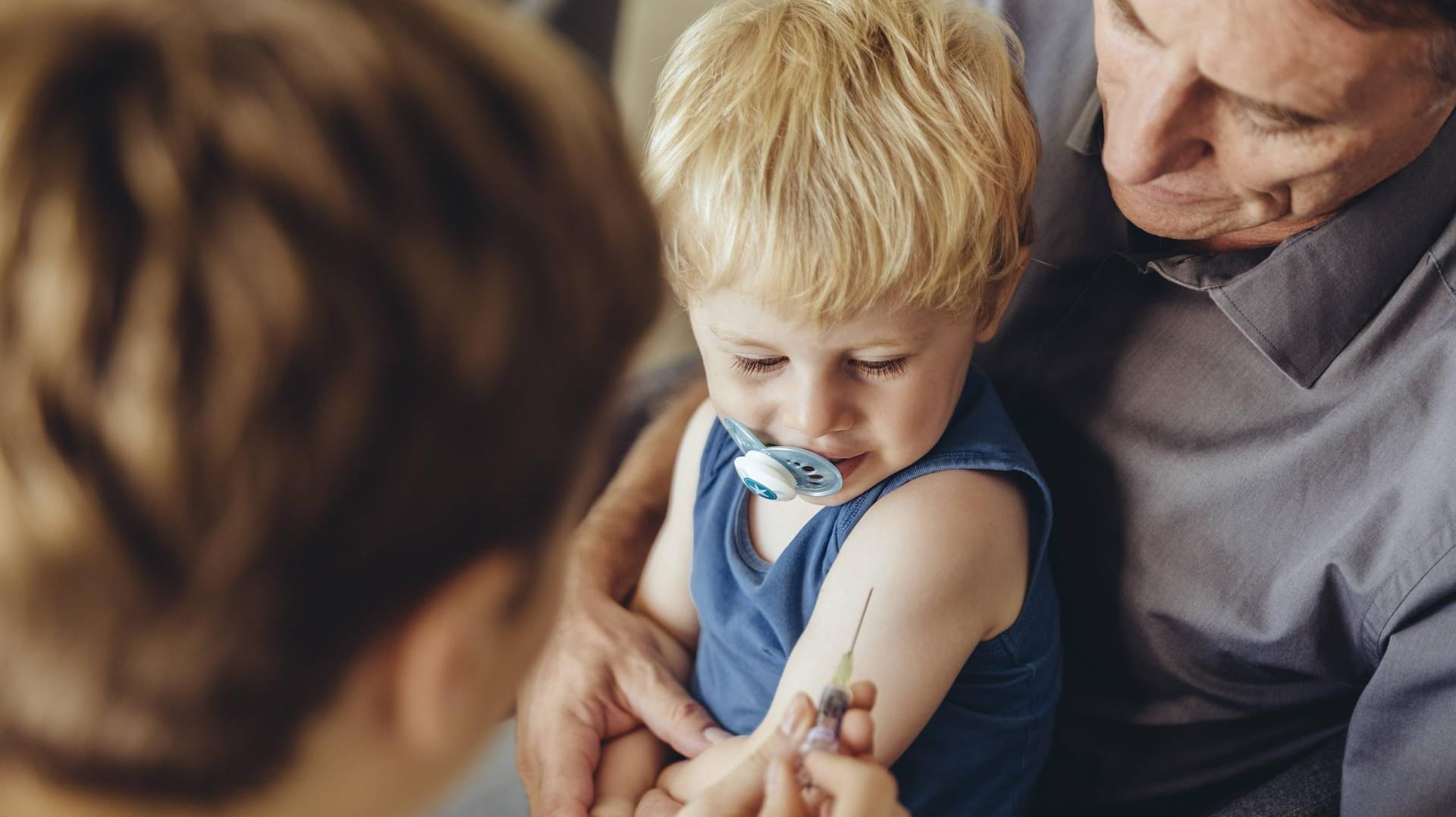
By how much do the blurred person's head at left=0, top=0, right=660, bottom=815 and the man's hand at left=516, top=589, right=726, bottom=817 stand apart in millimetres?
651

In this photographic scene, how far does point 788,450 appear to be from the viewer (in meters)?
Result: 1.01

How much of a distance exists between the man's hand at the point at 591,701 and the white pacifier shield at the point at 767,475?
0.32 m

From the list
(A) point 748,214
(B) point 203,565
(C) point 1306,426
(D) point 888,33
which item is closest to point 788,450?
(A) point 748,214

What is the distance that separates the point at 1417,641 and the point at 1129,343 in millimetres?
372

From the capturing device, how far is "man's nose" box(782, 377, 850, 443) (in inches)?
38.4

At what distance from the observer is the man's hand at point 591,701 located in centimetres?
122

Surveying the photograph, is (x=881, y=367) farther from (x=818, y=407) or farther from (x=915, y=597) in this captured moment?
(x=915, y=597)

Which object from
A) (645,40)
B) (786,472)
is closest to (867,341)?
(786,472)

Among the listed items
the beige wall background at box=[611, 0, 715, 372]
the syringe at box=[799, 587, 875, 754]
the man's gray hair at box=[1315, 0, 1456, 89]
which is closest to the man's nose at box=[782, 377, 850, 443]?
the syringe at box=[799, 587, 875, 754]

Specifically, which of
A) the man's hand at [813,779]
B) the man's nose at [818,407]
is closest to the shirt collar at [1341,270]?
the man's nose at [818,407]

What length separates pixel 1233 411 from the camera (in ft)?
3.67

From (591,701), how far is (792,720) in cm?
55

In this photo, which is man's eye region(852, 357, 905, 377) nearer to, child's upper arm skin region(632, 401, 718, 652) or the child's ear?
the child's ear

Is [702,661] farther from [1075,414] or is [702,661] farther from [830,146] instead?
[830,146]
